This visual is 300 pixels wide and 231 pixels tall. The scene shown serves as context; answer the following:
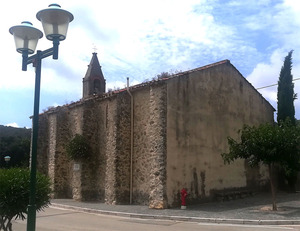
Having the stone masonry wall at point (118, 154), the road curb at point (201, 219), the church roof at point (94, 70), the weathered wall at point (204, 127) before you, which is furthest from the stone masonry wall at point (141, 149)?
the church roof at point (94, 70)

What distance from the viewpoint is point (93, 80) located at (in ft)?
94.2

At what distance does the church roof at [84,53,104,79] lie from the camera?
2886 centimetres

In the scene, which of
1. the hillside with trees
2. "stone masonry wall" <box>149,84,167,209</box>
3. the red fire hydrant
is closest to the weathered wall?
"stone masonry wall" <box>149,84,167,209</box>

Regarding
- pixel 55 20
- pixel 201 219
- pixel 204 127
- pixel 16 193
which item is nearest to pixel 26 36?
pixel 55 20

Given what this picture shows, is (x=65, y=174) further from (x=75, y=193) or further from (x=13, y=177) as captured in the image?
(x=13, y=177)

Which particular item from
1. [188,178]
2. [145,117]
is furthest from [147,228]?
[145,117]

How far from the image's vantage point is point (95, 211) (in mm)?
15125

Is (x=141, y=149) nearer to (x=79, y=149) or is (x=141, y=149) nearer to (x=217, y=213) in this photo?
(x=79, y=149)

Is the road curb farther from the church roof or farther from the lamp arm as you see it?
the church roof

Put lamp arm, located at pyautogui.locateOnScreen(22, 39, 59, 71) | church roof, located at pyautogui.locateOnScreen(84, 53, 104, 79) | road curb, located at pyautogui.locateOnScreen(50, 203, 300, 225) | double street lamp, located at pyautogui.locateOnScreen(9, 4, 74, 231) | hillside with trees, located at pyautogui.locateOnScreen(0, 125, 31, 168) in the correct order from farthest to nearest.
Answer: hillside with trees, located at pyautogui.locateOnScreen(0, 125, 31, 168) < church roof, located at pyautogui.locateOnScreen(84, 53, 104, 79) < road curb, located at pyautogui.locateOnScreen(50, 203, 300, 225) < lamp arm, located at pyautogui.locateOnScreen(22, 39, 59, 71) < double street lamp, located at pyautogui.locateOnScreen(9, 4, 74, 231)

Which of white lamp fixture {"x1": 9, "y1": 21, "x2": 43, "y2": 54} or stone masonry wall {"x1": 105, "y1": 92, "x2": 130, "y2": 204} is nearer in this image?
white lamp fixture {"x1": 9, "y1": 21, "x2": 43, "y2": 54}

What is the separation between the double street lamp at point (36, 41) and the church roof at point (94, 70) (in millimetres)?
21993

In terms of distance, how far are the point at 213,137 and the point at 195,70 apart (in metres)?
3.81

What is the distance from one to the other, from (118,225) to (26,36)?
7274 millimetres
